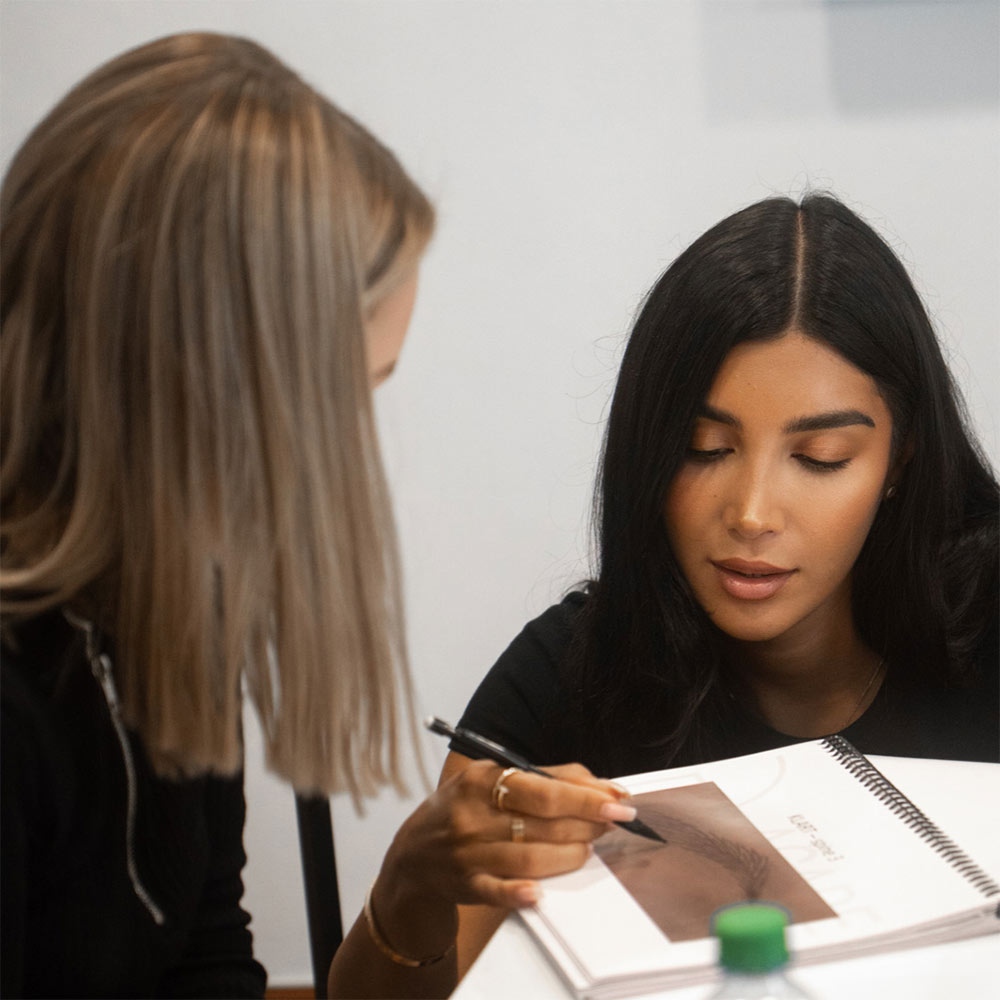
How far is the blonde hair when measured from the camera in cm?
58

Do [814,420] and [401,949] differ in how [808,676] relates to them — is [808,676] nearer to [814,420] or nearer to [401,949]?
[814,420]

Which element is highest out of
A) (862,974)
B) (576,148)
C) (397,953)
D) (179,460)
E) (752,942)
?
(576,148)

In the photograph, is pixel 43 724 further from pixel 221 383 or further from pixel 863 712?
pixel 863 712

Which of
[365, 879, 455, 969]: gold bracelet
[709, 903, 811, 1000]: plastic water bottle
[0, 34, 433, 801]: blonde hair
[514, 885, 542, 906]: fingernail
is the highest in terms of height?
[0, 34, 433, 801]: blonde hair

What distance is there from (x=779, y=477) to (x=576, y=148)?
2.42 ft

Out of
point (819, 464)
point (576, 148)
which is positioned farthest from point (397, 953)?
point (576, 148)

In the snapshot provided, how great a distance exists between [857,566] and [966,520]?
0.11 metres

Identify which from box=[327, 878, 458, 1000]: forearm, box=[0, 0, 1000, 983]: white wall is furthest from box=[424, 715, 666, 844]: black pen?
box=[0, 0, 1000, 983]: white wall

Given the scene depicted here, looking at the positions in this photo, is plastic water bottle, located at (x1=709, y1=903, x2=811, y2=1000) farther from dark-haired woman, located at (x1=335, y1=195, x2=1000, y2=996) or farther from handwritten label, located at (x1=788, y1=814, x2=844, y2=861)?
dark-haired woman, located at (x1=335, y1=195, x2=1000, y2=996)

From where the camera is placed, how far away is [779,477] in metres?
0.97

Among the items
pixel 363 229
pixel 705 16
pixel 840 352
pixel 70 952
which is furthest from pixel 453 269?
pixel 70 952

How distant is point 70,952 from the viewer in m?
0.66

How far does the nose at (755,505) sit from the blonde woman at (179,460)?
0.38 m

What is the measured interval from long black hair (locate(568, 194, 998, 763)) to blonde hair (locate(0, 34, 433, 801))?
0.42 metres
